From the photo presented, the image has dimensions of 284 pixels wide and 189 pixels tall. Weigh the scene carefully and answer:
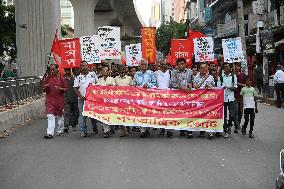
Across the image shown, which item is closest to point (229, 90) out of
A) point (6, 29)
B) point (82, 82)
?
point (82, 82)

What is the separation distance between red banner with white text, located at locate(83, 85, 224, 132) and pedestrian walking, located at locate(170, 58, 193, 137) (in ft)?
0.48

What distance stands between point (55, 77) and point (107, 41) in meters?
4.57

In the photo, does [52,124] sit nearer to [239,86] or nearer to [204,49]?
[239,86]

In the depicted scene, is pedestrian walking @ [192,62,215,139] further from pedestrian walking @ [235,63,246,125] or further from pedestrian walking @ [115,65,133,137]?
pedestrian walking @ [115,65,133,137]

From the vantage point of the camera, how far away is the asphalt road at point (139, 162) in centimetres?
755

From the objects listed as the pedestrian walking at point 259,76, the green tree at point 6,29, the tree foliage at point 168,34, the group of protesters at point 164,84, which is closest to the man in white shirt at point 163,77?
the group of protesters at point 164,84

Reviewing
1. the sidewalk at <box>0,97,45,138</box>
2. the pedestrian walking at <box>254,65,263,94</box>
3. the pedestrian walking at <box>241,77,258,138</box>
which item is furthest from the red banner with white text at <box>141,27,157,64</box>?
the pedestrian walking at <box>241,77,258,138</box>

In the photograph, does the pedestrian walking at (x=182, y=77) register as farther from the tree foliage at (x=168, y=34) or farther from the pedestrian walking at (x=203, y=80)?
the tree foliage at (x=168, y=34)

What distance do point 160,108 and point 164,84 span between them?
66cm

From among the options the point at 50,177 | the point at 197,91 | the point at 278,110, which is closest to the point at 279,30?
the point at 278,110

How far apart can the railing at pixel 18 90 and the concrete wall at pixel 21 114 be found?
11.1 inches

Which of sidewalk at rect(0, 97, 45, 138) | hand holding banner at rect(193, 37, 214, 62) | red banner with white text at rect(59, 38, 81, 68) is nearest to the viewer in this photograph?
sidewalk at rect(0, 97, 45, 138)

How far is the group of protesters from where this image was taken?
40.5ft

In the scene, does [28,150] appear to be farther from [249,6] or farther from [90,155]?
[249,6]
